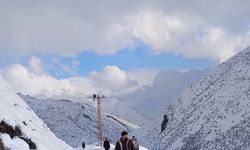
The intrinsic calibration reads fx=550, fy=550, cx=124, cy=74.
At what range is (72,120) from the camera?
6654 inches

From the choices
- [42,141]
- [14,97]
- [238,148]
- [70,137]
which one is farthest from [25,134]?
[70,137]

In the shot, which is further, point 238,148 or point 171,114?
point 171,114

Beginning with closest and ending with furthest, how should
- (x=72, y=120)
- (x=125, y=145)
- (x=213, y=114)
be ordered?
(x=125, y=145), (x=213, y=114), (x=72, y=120)

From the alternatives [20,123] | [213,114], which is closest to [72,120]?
[213,114]

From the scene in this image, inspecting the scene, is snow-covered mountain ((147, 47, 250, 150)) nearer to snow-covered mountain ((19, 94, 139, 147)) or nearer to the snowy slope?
snow-covered mountain ((19, 94, 139, 147))

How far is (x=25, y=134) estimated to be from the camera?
28047mm

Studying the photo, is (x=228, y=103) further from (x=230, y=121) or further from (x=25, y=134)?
(x=25, y=134)

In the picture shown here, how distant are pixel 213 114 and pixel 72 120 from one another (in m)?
67.0

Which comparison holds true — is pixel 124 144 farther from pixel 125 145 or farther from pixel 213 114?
pixel 213 114

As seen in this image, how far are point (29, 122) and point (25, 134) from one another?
3.36 meters

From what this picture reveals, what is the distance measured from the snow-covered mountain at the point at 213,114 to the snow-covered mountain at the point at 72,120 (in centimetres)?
2561

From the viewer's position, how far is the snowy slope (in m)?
25.8

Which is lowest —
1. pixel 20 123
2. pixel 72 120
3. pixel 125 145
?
pixel 125 145

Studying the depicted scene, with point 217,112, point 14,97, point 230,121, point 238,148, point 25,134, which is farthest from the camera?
point 217,112
